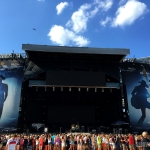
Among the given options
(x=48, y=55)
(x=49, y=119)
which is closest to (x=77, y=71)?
(x=48, y=55)

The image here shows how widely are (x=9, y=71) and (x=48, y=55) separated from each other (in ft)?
18.6

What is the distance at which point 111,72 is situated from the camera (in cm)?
2822

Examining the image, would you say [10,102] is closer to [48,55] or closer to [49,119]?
[48,55]

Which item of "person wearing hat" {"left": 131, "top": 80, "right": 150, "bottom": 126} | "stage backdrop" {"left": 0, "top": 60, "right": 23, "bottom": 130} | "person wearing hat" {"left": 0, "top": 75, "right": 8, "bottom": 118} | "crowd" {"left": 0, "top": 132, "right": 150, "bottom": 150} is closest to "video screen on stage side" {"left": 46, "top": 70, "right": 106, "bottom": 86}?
"stage backdrop" {"left": 0, "top": 60, "right": 23, "bottom": 130}

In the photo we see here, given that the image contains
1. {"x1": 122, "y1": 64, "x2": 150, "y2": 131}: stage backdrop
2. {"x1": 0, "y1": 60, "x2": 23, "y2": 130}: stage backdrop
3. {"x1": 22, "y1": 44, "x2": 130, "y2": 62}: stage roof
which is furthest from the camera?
{"x1": 22, "y1": 44, "x2": 130, "y2": 62}: stage roof

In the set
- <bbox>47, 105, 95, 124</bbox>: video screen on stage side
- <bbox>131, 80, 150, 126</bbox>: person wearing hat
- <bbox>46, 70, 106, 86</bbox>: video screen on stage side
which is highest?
<bbox>46, 70, 106, 86</bbox>: video screen on stage side

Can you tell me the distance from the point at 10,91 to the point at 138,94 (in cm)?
1690

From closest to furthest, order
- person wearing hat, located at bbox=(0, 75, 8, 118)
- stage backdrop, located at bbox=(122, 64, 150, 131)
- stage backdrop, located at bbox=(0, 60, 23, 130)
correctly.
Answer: stage backdrop, located at bbox=(0, 60, 23, 130)
person wearing hat, located at bbox=(0, 75, 8, 118)
stage backdrop, located at bbox=(122, 64, 150, 131)

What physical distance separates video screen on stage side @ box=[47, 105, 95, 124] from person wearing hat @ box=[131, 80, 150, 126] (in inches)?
410

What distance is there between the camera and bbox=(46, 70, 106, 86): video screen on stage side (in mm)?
26359

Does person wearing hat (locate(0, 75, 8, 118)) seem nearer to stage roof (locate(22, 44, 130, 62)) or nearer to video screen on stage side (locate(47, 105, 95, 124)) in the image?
stage roof (locate(22, 44, 130, 62))

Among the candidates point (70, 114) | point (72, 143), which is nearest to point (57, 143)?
point (72, 143)

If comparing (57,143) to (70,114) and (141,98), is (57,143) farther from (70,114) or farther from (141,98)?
(70,114)

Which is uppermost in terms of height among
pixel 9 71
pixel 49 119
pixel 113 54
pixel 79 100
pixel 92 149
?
pixel 113 54
